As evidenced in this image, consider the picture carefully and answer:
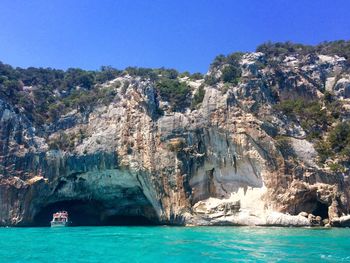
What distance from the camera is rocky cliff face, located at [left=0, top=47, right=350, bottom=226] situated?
3781 centimetres

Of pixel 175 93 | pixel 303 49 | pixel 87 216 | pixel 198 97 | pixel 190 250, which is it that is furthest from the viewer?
pixel 303 49

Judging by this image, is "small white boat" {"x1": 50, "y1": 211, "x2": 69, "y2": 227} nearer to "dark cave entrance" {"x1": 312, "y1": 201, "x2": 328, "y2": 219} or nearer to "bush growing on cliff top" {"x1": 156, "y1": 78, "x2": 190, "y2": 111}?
"bush growing on cliff top" {"x1": 156, "y1": 78, "x2": 190, "y2": 111}

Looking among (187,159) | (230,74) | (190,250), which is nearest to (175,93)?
(230,74)

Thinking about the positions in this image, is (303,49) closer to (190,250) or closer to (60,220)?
(60,220)

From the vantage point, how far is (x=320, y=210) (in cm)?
3759

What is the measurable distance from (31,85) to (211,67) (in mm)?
22954

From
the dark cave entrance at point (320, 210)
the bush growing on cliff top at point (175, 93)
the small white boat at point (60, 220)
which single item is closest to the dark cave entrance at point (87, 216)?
the small white boat at point (60, 220)

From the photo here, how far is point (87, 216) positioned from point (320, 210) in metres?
27.2

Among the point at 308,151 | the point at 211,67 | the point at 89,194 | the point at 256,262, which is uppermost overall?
the point at 211,67

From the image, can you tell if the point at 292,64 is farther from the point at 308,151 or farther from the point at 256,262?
the point at 256,262

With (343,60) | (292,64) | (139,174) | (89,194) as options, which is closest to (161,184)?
(139,174)

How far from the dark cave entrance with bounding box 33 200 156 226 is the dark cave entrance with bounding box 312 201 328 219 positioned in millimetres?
16731

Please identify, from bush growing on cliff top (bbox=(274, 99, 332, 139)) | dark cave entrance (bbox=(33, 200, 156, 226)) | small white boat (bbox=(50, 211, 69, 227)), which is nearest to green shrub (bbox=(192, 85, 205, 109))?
bush growing on cliff top (bbox=(274, 99, 332, 139))

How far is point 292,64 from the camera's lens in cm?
5078
